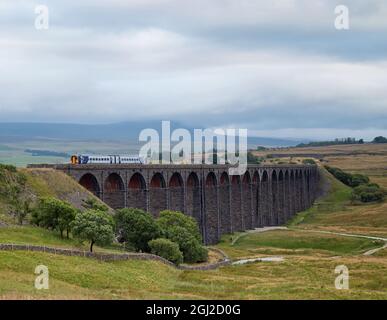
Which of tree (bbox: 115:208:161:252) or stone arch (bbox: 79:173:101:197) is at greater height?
stone arch (bbox: 79:173:101:197)

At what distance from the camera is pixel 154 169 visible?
301 feet

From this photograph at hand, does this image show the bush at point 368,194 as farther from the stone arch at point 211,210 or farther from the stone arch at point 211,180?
the stone arch at point 211,210

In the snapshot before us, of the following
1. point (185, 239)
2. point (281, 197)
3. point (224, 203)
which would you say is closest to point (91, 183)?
point (185, 239)

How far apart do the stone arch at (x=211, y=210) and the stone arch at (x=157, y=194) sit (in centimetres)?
1839

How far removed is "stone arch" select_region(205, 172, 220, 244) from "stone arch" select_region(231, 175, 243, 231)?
11.1m

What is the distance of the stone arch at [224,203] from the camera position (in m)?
121

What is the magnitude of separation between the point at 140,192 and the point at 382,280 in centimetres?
4022

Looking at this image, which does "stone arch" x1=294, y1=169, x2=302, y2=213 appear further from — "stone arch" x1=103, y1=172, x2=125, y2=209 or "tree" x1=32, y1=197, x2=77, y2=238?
"tree" x1=32, y1=197, x2=77, y2=238

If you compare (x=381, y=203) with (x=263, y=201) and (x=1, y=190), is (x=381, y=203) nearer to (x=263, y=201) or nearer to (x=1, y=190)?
(x=263, y=201)

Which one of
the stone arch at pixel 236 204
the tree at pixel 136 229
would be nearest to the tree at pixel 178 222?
the tree at pixel 136 229

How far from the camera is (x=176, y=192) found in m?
101

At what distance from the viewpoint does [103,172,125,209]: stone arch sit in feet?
268

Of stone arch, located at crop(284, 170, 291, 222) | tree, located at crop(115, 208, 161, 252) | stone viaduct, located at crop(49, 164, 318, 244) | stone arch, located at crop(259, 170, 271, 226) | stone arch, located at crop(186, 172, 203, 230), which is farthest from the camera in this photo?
stone arch, located at crop(284, 170, 291, 222)

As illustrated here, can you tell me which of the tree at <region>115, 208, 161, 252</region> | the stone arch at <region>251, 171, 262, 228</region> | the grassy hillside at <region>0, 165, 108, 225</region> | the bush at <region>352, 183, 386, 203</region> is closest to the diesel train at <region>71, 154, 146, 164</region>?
the grassy hillside at <region>0, 165, 108, 225</region>
